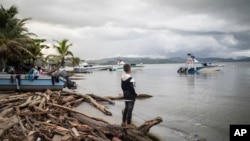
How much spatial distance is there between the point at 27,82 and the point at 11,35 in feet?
27.5

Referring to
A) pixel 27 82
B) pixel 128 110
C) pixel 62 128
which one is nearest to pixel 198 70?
pixel 27 82

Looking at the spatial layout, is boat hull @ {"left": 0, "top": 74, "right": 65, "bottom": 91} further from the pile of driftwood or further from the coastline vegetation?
the pile of driftwood

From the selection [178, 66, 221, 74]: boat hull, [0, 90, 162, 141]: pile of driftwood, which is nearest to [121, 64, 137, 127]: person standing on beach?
[0, 90, 162, 141]: pile of driftwood

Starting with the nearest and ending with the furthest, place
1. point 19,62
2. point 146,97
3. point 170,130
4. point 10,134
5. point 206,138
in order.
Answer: point 10,134 → point 206,138 → point 170,130 → point 146,97 → point 19,62

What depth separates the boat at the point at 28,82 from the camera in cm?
2497

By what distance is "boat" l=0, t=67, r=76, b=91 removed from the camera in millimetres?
24969

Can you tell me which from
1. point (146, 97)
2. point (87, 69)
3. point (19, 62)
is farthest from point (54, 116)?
point (87, 69)

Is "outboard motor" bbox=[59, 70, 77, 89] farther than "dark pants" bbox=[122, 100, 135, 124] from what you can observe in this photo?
Yes

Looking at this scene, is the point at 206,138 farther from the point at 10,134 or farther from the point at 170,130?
the point at 10,134

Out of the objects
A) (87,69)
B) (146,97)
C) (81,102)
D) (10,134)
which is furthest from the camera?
(87,69)

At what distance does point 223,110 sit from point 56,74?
532 inches

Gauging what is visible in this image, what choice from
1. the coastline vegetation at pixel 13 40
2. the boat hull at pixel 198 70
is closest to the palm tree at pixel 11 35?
the coastline vegetation at pixel 13 40

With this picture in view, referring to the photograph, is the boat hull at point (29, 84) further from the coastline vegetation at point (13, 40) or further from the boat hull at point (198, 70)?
the boat hull at point (198, 70)

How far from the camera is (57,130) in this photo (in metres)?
10.3
